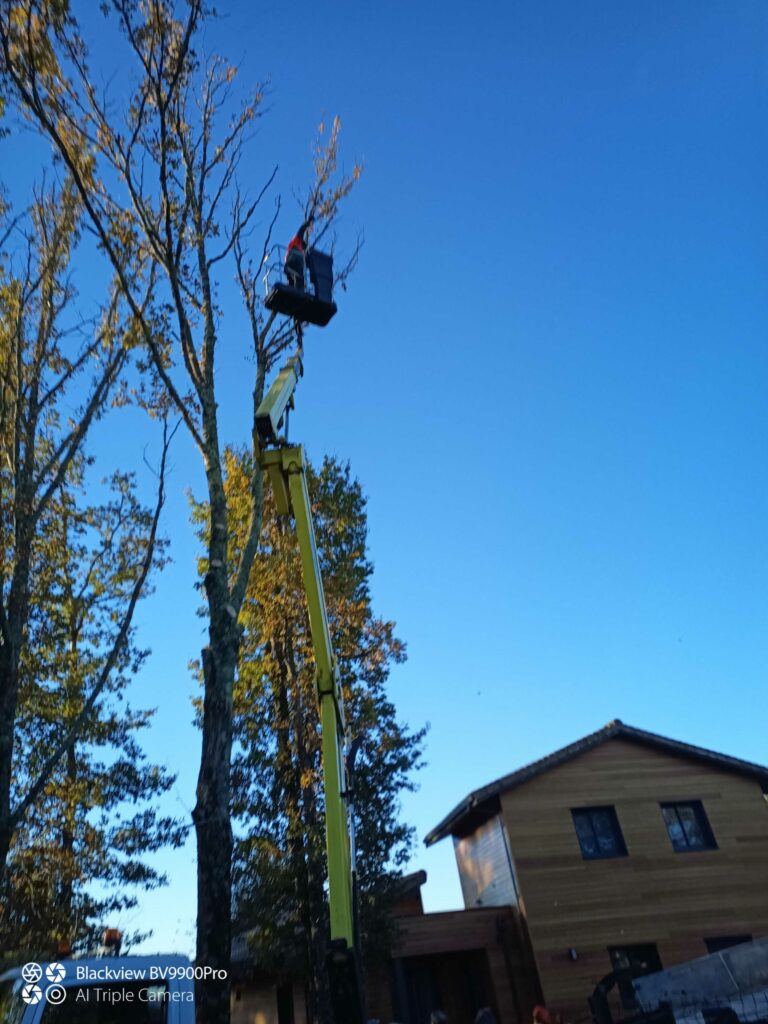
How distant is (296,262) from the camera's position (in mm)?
8766

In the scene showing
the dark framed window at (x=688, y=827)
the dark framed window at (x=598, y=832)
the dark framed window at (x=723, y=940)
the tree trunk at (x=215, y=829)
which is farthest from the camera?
the dark framed window at (x=688, y=827)

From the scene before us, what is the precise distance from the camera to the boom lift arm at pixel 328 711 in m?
4.80

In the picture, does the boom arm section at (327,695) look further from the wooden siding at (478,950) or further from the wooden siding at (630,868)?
the wooden siding at (630,868)

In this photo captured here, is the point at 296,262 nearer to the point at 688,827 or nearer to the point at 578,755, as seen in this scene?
the point at 578,755


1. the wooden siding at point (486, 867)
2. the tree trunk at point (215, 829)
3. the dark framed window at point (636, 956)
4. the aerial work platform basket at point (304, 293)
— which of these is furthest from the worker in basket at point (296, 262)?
the dark framed window at point (636, 956)

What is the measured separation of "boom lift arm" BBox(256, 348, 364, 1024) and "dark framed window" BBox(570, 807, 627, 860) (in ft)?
43.0

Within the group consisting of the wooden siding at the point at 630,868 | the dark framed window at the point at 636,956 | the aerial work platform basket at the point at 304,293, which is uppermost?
the aerial work platform basket at the point at 304,293

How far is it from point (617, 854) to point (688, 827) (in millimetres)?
Answer: 2423

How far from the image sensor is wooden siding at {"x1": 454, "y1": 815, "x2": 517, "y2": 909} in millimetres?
17156

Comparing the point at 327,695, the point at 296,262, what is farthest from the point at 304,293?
the point at 327,695

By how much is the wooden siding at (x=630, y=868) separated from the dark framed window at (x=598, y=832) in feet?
0.63

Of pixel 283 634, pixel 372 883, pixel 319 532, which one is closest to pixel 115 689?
pixel 283 634

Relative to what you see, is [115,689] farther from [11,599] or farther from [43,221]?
[43,221]

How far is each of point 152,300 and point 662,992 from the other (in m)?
12.8
